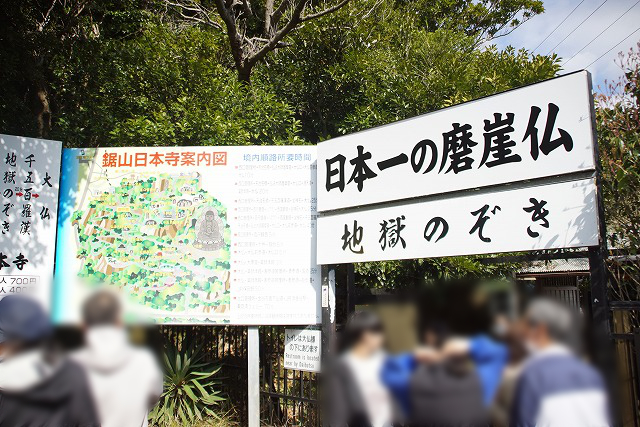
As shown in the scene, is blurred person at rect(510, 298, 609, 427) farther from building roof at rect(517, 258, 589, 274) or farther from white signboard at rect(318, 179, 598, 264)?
building roof at rect(517, 258, 589, 274)

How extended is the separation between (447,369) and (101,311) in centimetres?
59

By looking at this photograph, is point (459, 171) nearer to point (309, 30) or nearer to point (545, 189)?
point (545, 189)

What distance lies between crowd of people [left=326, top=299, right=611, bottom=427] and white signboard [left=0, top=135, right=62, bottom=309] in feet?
16.3

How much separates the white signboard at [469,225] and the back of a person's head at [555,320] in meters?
2.65

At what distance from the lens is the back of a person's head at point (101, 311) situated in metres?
0.93

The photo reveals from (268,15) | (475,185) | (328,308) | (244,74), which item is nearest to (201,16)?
(268,15)

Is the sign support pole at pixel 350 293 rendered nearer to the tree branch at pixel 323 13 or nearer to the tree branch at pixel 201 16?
the tree branch at pixel 323 13

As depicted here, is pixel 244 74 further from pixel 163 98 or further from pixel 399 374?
pixel 399 374

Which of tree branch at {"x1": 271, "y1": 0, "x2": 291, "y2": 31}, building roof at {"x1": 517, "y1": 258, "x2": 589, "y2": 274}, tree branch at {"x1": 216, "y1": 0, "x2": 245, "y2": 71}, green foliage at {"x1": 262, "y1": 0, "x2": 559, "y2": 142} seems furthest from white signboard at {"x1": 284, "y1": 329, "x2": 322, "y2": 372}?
tree branch at {"x1": 271, "y1": 0, "x2": 291, "y2": 31}

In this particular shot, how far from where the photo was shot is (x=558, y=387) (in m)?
0.80

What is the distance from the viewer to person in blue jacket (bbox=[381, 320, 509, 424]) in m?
0.83

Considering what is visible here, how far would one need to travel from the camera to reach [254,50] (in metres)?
9.91

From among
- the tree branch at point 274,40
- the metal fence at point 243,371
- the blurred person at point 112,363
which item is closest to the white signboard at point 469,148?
the metal fence at point 243,371

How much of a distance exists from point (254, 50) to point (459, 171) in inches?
274
